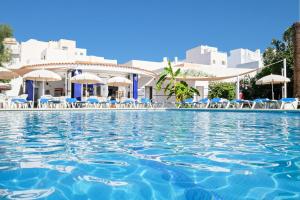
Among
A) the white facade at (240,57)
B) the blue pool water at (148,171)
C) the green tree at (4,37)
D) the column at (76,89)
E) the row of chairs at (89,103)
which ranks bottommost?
the blue pool water at (148,171)

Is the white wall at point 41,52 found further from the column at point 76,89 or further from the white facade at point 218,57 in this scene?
the white facade at point 218,57

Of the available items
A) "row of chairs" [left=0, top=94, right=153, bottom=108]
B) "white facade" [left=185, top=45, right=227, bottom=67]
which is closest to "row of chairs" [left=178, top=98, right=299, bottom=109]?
"row of chairs" [left=0, top=94, right=153, bottom=108]

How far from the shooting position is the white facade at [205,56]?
160ft

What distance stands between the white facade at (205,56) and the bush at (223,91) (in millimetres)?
21235

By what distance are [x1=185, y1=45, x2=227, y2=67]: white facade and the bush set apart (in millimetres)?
21235

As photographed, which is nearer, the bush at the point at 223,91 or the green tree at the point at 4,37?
the bush at the point at 223,91

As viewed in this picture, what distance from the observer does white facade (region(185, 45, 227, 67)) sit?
160 ft

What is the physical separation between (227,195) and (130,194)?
0.74 meters

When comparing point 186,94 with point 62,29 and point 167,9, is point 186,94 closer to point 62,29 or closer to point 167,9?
point 167,9

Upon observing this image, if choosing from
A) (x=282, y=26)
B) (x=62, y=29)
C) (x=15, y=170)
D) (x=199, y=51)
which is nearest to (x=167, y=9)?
(x=282, y=26)

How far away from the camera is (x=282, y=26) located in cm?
2492

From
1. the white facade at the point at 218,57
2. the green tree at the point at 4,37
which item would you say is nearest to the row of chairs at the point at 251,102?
the green tree at the point at 4,37

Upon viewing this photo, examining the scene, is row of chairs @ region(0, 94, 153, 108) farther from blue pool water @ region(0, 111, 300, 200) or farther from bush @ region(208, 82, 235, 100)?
blue pool water @ region(0, 111, 300, 200)

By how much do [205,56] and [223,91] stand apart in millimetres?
24487
